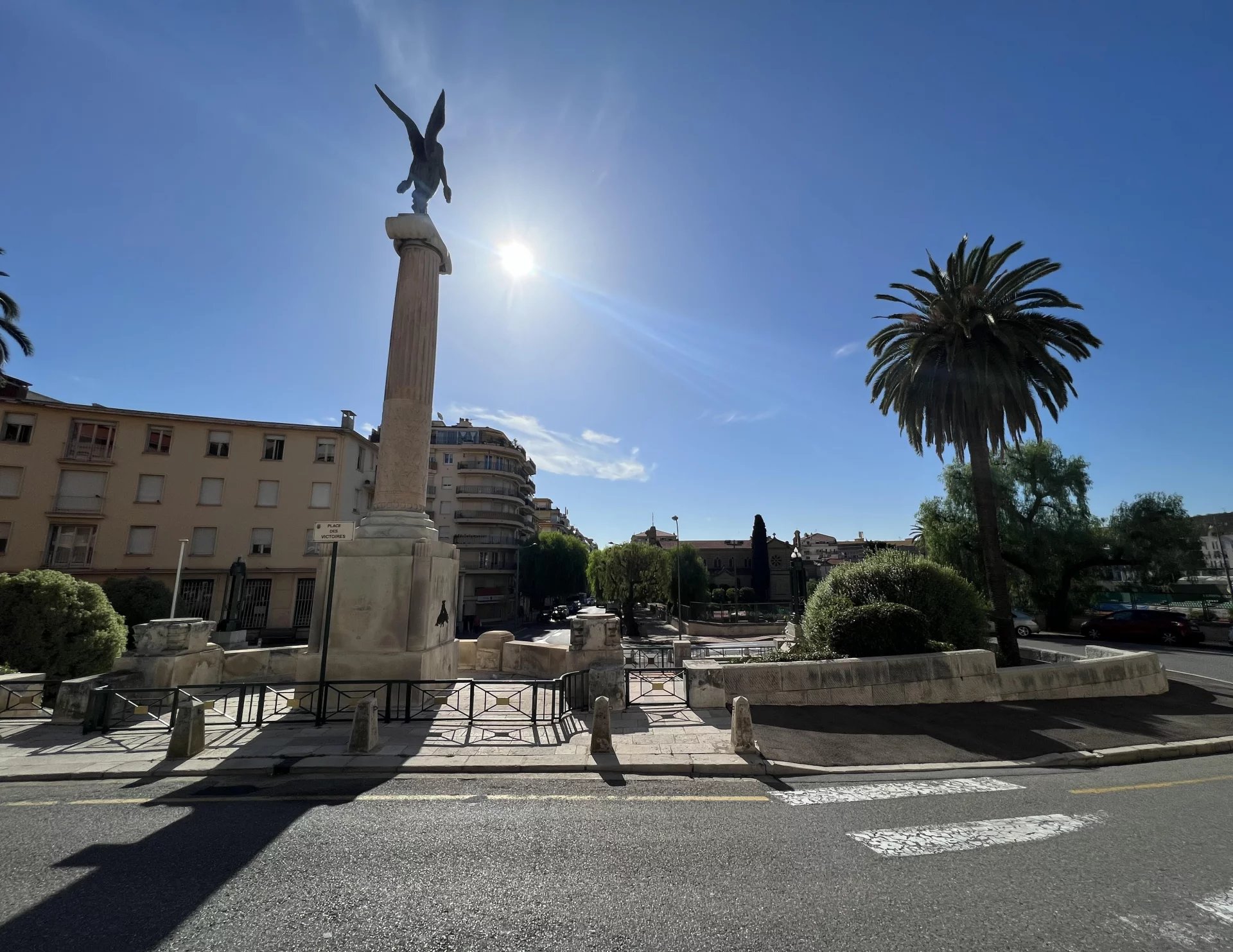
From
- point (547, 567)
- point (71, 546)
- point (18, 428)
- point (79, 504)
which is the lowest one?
point (547, 567)

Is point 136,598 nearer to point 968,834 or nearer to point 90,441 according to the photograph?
point 90,441

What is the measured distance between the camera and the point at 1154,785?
23.1ft

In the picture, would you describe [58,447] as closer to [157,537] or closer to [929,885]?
[157,537]

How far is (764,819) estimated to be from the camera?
5582 mm

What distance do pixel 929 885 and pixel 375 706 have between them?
728 cm

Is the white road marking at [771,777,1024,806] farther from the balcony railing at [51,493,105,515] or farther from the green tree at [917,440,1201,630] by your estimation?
the balcony railing at [51,493,105,515]

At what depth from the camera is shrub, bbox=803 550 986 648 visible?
535 inches

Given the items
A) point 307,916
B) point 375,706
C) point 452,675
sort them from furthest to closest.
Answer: point 452,675
point 375,706
point 307,916

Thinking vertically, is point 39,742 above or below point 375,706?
below

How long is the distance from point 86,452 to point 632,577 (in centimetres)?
3517

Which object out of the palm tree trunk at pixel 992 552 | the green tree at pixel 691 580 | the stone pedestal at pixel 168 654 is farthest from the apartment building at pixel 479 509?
the palm tree trunk at pixel 992 552

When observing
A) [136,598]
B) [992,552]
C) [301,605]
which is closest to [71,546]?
[136,598]

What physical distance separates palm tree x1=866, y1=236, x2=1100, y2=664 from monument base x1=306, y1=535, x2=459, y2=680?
17049mm

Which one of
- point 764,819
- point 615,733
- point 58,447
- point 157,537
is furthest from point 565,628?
point 764,819
